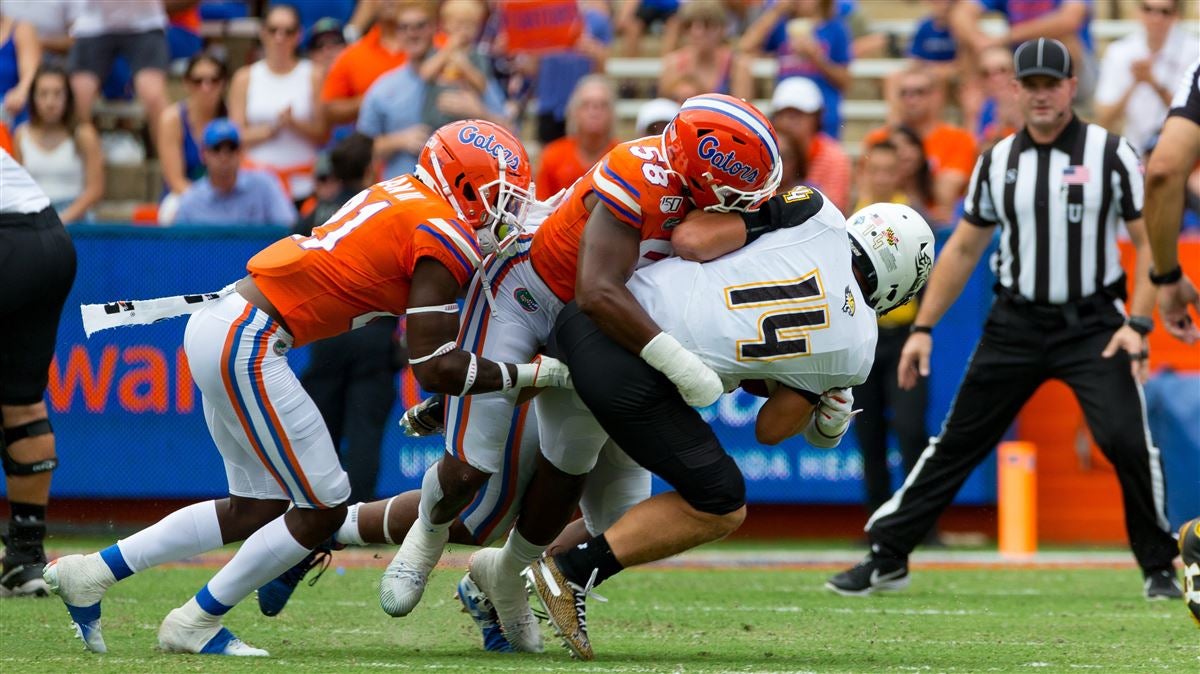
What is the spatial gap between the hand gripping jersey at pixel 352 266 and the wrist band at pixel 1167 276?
2351 mm

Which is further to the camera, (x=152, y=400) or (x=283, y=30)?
(x=283, y=30)

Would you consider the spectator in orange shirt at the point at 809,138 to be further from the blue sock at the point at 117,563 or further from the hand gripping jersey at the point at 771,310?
the blue sock at the point at 117,563

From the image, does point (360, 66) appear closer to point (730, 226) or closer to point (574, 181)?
point (574, 181)

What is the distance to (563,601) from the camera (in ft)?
16.8

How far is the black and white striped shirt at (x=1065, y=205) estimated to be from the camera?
7273 millimetres

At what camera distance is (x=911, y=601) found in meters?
7.21

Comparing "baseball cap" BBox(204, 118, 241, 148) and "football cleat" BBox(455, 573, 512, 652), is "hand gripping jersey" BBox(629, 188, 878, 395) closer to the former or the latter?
Result: "football cleat" BBox(455, 573, 512, 652)

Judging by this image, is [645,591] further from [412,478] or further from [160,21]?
[160,21]

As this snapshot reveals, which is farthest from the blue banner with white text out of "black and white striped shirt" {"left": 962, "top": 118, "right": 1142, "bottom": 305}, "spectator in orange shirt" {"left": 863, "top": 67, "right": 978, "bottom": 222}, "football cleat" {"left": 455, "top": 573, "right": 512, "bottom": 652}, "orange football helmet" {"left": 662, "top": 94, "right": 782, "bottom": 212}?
"orange football helmet" {"left": 662, "top": 94, "right": 782, "bottom": 212}

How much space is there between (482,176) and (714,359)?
89 cm

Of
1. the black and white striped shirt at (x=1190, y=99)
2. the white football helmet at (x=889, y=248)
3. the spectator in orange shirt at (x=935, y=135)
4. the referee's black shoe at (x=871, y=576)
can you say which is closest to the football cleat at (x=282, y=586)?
the white football helmet at (x=889, y=248)

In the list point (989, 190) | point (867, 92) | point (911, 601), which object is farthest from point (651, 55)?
point (911, 601)

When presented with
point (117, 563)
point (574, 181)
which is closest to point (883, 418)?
point (574, 181)

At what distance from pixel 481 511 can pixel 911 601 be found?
2.27 m
